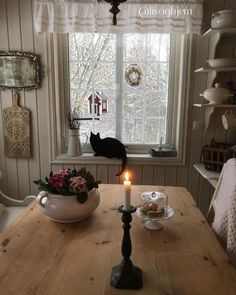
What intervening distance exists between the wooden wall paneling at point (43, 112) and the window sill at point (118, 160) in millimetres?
106

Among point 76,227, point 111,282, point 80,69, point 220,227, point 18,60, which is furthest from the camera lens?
point 80,69

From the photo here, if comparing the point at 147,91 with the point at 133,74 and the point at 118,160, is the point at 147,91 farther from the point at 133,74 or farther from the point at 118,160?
the point at 118,160

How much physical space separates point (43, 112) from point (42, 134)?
0.19m

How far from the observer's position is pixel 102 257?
3.36 ft

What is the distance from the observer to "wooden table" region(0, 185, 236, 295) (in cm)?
86

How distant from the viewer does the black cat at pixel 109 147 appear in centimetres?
230

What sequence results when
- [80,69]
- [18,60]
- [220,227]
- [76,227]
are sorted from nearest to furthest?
[76,227] < [220,227] < [18,60] < [80,69]

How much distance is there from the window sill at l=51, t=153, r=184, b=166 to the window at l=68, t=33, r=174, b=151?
0.59 feet

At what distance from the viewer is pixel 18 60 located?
2.25 m

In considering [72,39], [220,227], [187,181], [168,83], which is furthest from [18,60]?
[220,227]

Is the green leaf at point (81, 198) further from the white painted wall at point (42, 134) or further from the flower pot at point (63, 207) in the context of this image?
the white painted wall at point (42, 134)

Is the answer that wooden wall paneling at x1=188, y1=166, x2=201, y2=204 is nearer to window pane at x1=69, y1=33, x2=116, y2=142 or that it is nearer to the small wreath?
window pane at x1=69, y1=33, x2=116, y2=142

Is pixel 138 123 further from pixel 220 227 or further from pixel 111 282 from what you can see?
pixel 111 282

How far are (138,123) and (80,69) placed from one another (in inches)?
27.2
